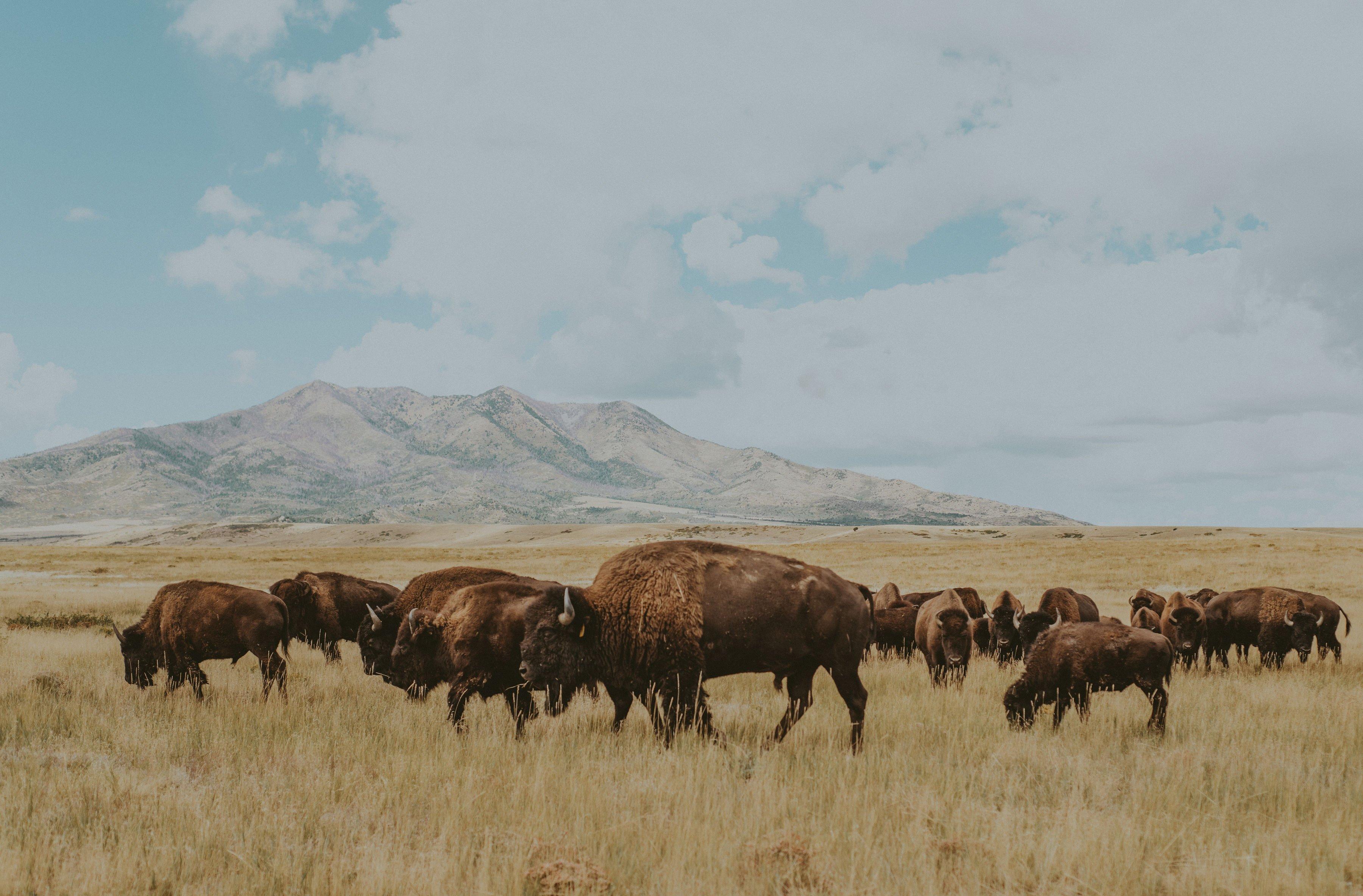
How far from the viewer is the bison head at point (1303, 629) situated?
50.5 feet

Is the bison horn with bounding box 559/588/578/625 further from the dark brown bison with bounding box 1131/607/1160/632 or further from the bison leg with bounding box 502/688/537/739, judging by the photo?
the dark brown bison with bounding box 1131/607/1160/632

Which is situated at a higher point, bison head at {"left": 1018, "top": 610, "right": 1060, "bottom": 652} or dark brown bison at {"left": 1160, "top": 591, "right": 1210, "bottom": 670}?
bison head at {"left": 1018, "top": 610, "right": 1060, "bottom": 652}

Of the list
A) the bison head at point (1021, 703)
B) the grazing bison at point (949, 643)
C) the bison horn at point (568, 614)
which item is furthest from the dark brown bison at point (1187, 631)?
the bison horn at point (568, 614)

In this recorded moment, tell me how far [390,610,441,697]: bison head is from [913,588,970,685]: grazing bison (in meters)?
8.37

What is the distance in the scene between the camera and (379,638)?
36.6 ft

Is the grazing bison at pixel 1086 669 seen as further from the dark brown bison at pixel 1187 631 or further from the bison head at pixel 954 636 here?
the dark brown bison at pixel 1187 631

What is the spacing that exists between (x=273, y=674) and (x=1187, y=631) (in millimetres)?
16335

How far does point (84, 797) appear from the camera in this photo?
6.04 metres

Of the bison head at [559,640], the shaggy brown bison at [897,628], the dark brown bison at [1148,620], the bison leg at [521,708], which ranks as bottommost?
the shaggy brown bison at [897,628]

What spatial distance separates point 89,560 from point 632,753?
83.7m

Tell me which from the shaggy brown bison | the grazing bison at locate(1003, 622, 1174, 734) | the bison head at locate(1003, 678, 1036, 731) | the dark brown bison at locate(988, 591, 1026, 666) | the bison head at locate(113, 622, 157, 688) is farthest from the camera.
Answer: the shaggy brown bison

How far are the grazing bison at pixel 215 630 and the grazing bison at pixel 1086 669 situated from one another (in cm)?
993

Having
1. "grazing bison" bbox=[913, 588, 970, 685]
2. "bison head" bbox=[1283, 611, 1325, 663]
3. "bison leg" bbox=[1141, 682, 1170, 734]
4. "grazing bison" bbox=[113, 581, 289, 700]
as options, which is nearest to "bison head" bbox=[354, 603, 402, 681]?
"grazing bison" bbox=[113, 581, 289, 700]

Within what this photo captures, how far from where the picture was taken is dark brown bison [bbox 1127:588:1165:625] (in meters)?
18.1
